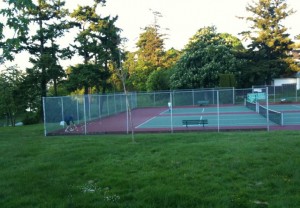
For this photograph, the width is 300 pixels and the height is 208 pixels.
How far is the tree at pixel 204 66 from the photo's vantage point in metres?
49.8

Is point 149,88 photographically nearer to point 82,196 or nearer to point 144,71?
point 144,71

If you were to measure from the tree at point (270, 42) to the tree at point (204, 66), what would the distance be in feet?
14.1

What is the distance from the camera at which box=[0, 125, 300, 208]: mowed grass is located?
6.09 m

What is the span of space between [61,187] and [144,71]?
188 ft

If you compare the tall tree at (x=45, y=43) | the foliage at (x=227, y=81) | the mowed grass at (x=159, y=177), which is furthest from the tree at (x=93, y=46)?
the mowed grass at (x=159, y=177)

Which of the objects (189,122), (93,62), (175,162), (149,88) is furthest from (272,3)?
(175,162)

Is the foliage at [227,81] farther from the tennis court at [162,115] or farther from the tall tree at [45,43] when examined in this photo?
the tall tree at [45,43]

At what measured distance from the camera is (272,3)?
5662cm

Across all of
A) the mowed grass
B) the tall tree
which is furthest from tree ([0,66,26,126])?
the mowed grass

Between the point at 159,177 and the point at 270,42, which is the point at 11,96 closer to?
the point at 159,177

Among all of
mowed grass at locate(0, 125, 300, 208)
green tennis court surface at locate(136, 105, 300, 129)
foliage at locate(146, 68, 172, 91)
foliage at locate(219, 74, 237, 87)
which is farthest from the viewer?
foliage at locate(146, 68, 172, 91)

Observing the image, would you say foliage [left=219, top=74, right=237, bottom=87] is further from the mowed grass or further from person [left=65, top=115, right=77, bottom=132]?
the mowed grass

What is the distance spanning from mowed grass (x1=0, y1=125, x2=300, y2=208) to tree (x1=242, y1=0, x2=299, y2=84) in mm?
46202

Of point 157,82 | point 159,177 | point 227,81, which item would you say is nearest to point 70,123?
point 159,177
